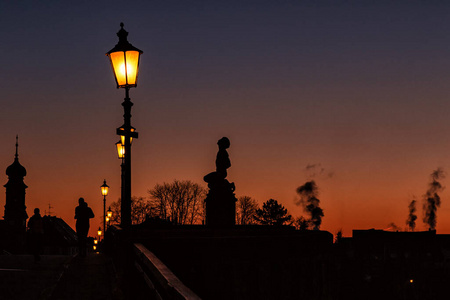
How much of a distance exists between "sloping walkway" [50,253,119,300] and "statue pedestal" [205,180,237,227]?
3.91 m

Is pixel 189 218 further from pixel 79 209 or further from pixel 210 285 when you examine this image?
pixel 210 285

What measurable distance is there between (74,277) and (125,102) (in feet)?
13.7

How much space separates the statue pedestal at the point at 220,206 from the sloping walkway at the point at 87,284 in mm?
3907

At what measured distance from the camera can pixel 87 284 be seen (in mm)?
11805

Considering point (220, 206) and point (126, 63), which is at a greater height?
point (126, 63)

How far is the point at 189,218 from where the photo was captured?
83.6 meters

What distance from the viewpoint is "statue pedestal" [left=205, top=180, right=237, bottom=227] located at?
60.1 feet

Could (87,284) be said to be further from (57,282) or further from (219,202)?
(219,202)

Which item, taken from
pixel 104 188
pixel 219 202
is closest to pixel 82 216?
pixel 219 202

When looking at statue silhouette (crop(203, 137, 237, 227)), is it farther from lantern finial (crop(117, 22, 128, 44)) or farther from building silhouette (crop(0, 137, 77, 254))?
building silhouette (crop(0, 137, 77, 254))

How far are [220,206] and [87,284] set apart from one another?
706cm

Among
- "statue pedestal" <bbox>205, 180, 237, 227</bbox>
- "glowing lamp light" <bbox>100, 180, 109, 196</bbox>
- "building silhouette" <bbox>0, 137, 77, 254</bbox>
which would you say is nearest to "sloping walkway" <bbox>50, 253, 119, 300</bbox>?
"statue pedestal" <bbox>205, 180, 237, 227</bbox>

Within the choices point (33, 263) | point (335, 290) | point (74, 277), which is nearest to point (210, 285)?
point (74, 277)

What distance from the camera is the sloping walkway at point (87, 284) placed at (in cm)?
1003
